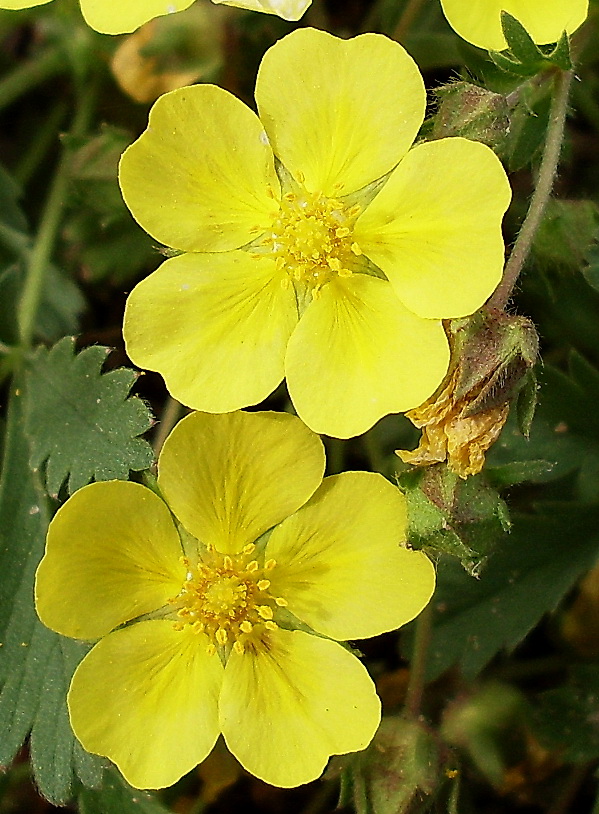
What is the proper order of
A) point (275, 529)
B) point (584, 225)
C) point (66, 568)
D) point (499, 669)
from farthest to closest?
point (499, 669) → point (584, 225) → point (275, 529) → point (66, 568)

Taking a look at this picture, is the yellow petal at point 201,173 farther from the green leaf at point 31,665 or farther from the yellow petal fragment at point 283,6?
the green leaf at point 31,665

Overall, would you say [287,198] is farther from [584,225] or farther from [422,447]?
[584,225]

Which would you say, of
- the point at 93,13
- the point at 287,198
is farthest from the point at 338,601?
the point at 93,13

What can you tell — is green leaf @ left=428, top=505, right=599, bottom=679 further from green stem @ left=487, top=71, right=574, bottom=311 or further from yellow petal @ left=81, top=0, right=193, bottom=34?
yellow petal @ left=81, top=0, right=193, bottom=34

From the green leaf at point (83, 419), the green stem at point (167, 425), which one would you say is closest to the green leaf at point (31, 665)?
the green leaf at point (83, 419)

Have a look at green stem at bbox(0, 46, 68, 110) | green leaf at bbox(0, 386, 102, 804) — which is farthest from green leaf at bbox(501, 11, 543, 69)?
green stem at bbox(0, 46, 68, 110)

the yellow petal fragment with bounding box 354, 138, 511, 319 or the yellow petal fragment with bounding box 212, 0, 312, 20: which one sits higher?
the yellow petal fragment with bounding box 212, 0, 312, 20

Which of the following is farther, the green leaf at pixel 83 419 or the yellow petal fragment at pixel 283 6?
the green leaf at pixel 83 419
